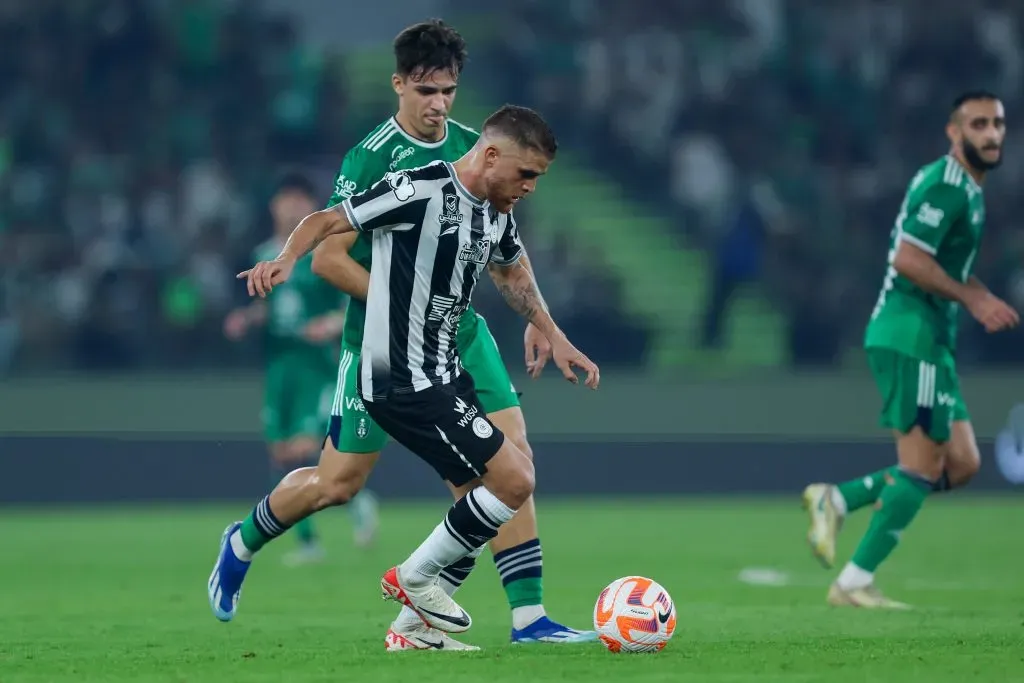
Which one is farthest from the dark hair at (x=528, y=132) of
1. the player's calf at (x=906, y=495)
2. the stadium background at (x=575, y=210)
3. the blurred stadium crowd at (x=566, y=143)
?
the blurred stadium crowd at (x=566, y=143)

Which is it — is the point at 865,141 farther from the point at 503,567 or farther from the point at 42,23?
the point at 503,567

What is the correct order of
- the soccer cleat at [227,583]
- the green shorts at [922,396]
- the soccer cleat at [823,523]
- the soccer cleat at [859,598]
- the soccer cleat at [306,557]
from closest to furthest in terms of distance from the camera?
the soccer cleat at [227,583] → the soccer cleat at [859,598] → the green shorts at [922,396] → the soccer cleat at [823,523] → the soccer cleat at [306,557]

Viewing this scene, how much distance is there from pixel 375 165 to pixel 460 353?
0.80 meters

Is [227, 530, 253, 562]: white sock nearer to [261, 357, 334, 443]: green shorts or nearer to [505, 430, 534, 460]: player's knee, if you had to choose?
[505, 430, 534, 460]: player's knee

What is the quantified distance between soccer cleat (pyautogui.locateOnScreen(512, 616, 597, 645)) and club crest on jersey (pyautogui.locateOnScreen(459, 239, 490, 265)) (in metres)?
1.42

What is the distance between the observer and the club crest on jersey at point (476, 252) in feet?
19.2

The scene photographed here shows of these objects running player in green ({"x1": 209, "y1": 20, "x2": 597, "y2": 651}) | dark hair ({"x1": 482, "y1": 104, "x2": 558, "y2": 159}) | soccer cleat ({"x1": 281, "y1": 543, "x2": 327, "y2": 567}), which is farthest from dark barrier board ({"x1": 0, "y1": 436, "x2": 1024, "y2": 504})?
dark hair ({"x1": 482, "y1": 104, "x2": 558, "y2": 159})

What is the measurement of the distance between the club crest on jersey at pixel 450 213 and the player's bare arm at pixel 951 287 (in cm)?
302

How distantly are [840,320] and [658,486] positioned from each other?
8.67 feet

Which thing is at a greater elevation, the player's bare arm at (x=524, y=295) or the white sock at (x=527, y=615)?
the player's bare arm at (x=524, y=295)

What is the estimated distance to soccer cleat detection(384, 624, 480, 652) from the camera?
6.04 m

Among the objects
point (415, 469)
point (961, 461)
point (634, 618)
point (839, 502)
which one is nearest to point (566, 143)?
point (415, 469)

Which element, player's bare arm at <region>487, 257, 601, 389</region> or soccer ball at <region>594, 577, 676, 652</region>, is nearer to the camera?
soccer ball at <region>594, 577, 676, 652</region>

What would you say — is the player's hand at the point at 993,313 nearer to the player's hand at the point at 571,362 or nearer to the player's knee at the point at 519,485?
the player's hand at the point at 571,362
